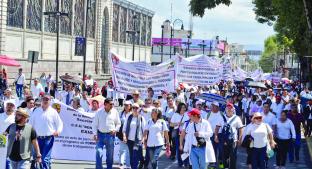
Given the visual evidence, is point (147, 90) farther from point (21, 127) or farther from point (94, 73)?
point (94, 73)

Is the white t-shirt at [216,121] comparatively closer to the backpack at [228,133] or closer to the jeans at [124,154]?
the backpack at [228,133]

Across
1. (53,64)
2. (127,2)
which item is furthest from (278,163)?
(127,2)

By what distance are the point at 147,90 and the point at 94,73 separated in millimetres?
52588

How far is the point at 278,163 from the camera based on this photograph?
14.7 m

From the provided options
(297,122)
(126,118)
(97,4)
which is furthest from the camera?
(97,4)

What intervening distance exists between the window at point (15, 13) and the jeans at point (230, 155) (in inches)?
1367

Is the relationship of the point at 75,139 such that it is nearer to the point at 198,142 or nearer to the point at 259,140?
the point at 198,142

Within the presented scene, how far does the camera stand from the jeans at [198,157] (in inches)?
434

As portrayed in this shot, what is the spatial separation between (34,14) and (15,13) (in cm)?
380

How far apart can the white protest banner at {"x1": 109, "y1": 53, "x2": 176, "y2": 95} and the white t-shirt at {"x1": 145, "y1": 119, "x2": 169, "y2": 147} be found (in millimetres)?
3613

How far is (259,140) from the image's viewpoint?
12641 mm

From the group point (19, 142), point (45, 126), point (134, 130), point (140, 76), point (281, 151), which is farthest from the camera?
point (140, 76)

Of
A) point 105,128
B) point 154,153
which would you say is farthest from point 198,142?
point 105,128

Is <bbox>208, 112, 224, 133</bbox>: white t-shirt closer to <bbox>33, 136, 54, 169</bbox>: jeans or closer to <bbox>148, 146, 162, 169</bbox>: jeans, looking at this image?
<bbox>148, 146, 162, 169</bbox>: jeans
